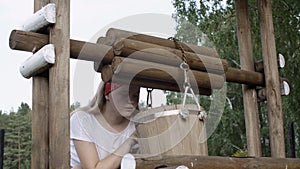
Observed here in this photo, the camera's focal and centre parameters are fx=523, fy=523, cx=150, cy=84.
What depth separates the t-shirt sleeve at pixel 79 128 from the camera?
2594 millimetres

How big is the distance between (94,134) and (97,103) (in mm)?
205

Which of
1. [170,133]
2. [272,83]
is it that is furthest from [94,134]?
[272,83]

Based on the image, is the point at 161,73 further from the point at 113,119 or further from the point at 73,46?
the point at 73,46

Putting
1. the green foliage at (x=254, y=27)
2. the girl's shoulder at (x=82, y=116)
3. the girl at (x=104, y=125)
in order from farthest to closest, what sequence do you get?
1. the green foliage at (x=254, y=27)
2. the girl's shoulder at (x=82, y=116)
3. the girl at (x=104, y=125)

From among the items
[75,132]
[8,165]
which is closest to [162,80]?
[75,132]

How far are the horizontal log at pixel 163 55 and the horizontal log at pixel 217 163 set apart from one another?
66 centimetres

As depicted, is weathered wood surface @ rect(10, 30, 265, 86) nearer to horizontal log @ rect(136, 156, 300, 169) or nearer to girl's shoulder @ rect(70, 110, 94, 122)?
girl's shoulder @ rect(70, 110, 94, 122)

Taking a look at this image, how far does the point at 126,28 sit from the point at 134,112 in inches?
18.4

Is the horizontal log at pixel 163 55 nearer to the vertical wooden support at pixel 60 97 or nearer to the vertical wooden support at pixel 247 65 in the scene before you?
the vertical wooden support at pixel 60 97

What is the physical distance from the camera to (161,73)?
2.90m

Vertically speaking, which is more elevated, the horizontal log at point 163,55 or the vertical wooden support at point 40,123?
the horizontal log at point 163,55

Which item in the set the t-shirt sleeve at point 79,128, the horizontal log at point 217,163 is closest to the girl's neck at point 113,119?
the t-shirt sleeve at point 79,128

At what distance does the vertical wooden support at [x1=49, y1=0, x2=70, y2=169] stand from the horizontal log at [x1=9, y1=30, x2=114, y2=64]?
A: 100 mm

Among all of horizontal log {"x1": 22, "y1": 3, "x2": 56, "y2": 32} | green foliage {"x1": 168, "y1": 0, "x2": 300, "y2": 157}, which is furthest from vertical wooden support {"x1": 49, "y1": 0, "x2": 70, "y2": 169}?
green foliage {"x1": 168, "y1": 0, "x2": 300, "y2": 157}
